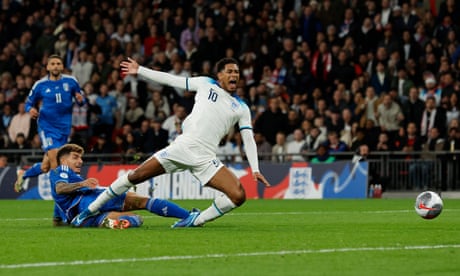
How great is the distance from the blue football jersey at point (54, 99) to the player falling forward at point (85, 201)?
19.5 ft

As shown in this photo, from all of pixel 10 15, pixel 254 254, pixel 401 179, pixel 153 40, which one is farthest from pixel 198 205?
pixel 10 15

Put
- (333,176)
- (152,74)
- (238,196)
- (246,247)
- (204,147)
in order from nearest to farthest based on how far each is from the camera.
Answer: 1. (246,247)
2. (238,196)
3. (152,74)
4. (204,147)
5. (333,176)

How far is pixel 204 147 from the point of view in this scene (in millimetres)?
13453

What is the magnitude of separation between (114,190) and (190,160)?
0.97 meters

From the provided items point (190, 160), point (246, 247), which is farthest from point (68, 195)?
point (246, 247)

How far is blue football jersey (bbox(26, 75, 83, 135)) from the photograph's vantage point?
19.9m

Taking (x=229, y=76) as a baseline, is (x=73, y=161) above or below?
below

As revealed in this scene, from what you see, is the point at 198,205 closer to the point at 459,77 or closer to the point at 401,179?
the point at 401,179

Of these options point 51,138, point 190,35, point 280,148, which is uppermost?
point 190,35

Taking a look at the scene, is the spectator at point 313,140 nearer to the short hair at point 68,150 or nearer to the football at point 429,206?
the football at point 429,206

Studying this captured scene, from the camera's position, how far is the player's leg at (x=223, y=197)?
1319 centimetres

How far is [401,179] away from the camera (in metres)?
25.1

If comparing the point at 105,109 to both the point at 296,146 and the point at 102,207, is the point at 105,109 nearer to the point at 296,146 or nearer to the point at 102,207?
the point at 296,146

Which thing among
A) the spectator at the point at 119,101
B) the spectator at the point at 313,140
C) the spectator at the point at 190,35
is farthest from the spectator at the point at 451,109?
the spectator at the point at 119,101
